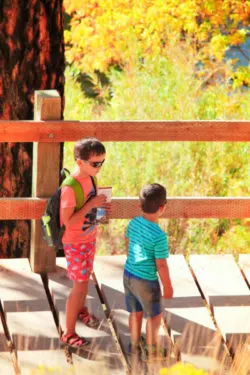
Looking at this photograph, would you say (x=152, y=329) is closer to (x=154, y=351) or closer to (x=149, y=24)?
(x=154, y=351)

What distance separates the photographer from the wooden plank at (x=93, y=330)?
202 inches

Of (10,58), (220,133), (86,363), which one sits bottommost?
(86,363)

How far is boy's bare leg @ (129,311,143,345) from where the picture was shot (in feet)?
17.1

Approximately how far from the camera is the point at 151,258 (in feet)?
16.5

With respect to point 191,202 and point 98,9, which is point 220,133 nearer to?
point 191,202

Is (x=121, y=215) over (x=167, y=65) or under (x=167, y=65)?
under

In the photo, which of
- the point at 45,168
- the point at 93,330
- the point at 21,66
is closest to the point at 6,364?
the point at 93,330

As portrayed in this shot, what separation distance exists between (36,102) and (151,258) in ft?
5.70

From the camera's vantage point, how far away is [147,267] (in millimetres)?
5047

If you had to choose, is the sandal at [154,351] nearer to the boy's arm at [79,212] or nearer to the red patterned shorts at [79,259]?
the red patterned shorts at [79,259]

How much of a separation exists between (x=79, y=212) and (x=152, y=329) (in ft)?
2.59

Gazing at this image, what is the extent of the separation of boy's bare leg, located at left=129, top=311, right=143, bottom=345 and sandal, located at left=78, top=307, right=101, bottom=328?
36cm

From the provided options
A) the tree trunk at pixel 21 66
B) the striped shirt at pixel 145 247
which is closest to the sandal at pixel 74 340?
the striped shirt at pixel 145 247

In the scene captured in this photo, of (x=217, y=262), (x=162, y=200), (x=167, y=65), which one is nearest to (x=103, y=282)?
(x=217, y=262)
